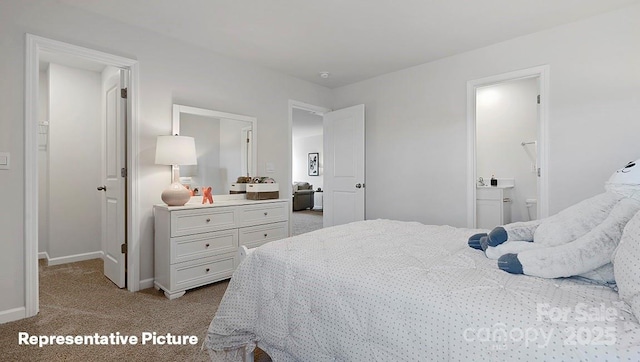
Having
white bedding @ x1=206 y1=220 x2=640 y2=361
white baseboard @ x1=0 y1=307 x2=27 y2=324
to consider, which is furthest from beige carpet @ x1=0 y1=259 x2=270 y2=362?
white bedding @ x1=206 y1=220 x2=640 y2=361

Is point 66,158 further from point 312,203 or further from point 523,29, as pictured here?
point 312,203

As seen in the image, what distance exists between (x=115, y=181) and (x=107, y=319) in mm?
1409

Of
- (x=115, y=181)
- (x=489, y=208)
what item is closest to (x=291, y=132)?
(x=115, y=181)

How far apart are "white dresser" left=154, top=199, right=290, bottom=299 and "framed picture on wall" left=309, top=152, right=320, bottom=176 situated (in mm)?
6668

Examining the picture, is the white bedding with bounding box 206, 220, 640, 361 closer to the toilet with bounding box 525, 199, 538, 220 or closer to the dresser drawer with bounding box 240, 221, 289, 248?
the dresser drawer with bounding box 240, 221, 289, 248

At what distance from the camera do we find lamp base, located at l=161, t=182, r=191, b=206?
279cm

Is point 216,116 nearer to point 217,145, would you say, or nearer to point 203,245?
point 217,145

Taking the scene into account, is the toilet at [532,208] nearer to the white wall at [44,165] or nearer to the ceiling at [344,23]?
the ceiling at [344,23]

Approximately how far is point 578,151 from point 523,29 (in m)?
1.26

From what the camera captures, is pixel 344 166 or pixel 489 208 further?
pixel 344 166

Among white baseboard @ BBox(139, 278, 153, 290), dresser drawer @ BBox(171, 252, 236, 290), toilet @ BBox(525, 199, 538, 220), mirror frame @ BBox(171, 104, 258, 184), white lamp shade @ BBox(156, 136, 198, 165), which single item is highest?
mirror frame @ BBox(171, 104, 258, 184)

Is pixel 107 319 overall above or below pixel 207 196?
below

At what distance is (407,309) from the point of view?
1.03 m

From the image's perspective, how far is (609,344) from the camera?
0.76 metres
